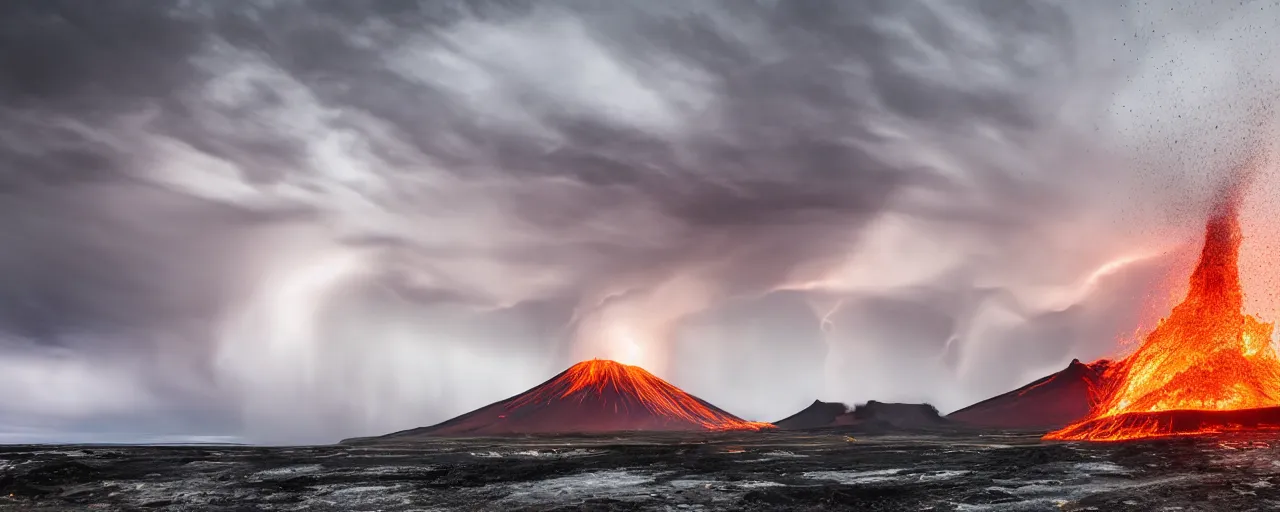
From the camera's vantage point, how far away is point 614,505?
32062mm

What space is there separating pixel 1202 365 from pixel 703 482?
3604 cm

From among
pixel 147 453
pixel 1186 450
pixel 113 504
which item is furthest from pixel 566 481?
pixel 147 453

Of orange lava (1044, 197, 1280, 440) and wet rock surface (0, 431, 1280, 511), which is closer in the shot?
wet rock surface (0, 431, 1280, 511)

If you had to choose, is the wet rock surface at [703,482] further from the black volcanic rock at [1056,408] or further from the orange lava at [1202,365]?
the black volcanic rock at [1056,408]

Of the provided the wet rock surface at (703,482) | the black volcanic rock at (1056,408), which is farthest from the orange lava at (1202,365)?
the black volcanic rock at (1056,408)

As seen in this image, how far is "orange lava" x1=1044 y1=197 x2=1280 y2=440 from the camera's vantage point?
2062 inches

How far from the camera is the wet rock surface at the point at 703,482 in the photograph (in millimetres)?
31812

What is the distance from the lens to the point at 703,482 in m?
38.2

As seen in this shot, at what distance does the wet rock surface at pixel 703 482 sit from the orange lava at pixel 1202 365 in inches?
269

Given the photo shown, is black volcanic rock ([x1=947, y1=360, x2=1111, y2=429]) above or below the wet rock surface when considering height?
above

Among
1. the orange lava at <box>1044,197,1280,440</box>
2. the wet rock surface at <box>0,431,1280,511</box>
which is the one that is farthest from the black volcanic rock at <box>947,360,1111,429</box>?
the wet rock surface at <box>0,431,1280,511</box>

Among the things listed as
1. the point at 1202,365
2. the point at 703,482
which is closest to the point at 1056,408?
the point at 1202,365

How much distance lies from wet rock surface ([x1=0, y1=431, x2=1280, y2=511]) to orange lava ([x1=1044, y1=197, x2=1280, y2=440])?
6837 mm

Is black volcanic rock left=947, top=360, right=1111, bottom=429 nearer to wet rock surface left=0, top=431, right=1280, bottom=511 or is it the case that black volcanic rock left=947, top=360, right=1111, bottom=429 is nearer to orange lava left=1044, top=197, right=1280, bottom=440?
orange lava left=1044, top=197, right=1280, bottom=440
